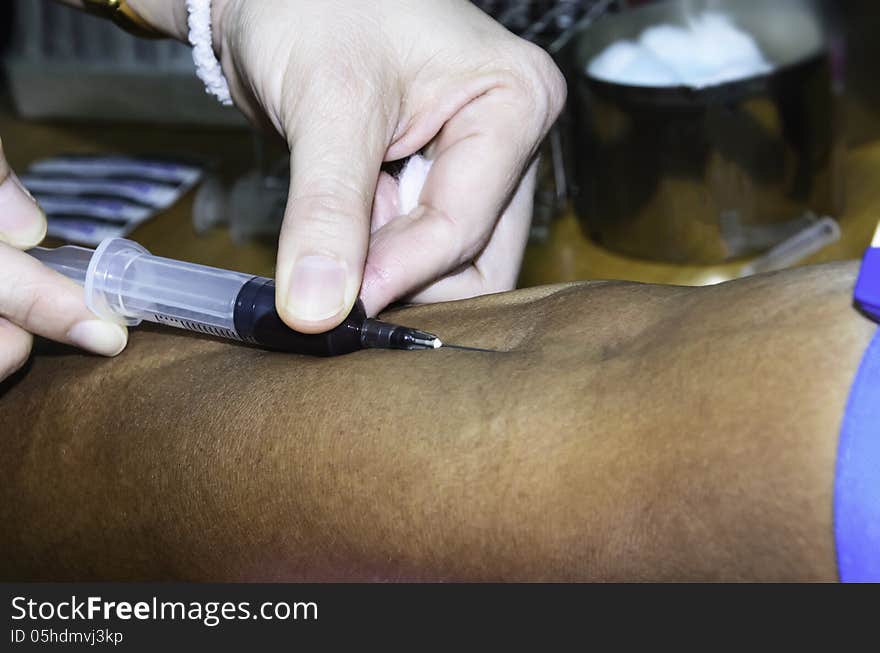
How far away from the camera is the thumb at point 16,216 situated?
31.5 inches

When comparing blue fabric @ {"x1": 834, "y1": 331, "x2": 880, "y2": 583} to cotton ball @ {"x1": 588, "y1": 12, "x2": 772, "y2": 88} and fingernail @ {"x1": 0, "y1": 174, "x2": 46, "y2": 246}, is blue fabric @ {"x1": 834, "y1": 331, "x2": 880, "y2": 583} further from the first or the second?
cotton ball @ {"x1": 588, "y1": 12, "x2": 772, "y2": 88}

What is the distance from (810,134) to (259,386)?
33.4 inches

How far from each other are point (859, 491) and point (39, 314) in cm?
57

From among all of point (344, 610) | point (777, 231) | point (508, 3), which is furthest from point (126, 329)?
point (508, 3)

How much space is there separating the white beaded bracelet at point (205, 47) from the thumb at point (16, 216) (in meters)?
0.20

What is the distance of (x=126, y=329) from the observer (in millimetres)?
769

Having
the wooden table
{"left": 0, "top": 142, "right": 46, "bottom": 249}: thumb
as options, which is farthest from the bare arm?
the wooden table

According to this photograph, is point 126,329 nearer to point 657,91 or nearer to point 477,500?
point 477,500

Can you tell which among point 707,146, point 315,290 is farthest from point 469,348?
point 707,146

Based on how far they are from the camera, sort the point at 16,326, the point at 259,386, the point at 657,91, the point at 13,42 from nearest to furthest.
Answer: the point at 259,386 → the point at 16,326 → the point at 657,91 → the point at 13,42

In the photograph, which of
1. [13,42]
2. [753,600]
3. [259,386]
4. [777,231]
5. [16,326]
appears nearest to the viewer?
[753,600]

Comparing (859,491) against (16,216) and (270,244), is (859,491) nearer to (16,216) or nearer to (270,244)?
(16,216)

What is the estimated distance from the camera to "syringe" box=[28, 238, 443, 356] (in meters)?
0.67

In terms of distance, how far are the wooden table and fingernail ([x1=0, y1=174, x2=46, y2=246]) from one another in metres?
0.44
